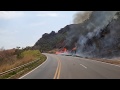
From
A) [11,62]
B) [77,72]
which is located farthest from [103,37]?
[77,72]

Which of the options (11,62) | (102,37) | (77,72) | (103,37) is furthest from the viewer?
(102,37)

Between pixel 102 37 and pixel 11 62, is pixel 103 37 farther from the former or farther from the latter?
pixel 11 62

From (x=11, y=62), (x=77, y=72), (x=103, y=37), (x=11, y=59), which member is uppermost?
(x=103, y=37)

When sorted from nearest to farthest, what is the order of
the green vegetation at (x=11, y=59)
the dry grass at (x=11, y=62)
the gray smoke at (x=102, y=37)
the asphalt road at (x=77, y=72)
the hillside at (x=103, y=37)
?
the asphalt road at (x=77, y=72)
the dry grass at (x=11, y=62)
the green vegetation at (x=11, y=59)
the hillside at (x=103, y=37)
the gray smoke at (x=102, y=37)

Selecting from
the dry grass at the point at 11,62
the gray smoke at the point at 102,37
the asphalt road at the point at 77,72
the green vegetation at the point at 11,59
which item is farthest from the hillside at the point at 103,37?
the asphalt road at the point at 77,72

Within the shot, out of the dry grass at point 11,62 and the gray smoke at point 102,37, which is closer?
the dry grass at point 11,62

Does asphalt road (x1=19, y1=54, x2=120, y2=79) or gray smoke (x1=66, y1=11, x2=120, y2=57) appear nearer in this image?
asphalt road (x1=19, y1=54, x2=120, y2=79)

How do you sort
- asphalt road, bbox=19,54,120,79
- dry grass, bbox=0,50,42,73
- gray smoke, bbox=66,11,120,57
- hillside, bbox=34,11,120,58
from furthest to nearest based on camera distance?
gray smoke, bbox=66,11,120,57 < hillside, bbox=34,11,120,58 < dry grass, bbox=0,50,42,73 < asphalt road, bbox=19,54,120,79

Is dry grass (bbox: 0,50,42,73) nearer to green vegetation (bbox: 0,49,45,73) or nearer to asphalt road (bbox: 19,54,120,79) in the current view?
green vegetation (bbox: 0,49,45,73)

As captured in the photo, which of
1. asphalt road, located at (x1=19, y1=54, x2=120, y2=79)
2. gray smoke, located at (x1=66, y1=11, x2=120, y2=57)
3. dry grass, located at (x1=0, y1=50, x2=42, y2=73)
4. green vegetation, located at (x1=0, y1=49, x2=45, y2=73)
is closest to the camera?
asphalt road, located at (x1=19, y1=54, x2=120, y2=79)

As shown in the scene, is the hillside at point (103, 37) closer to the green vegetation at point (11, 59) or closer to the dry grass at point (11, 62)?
the green vegetation at point (11, 59)

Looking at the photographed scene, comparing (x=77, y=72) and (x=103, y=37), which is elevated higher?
(x=103, y=37)

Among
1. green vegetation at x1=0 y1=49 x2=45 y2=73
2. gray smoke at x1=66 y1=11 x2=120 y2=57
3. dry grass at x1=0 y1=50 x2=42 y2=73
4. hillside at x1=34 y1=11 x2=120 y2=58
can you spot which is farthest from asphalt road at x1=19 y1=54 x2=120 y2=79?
gray smoke at x1=66 y1=11 x2=120 y2=57
